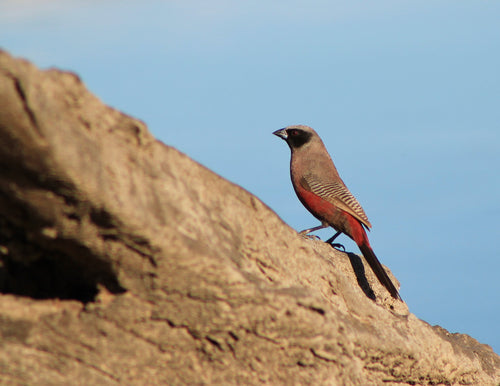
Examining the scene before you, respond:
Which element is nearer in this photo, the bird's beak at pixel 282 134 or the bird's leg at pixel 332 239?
the bird's leg at pixel 332 239

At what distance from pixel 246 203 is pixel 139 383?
6.03 ft

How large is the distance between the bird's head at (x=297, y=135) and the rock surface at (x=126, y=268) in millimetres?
4717

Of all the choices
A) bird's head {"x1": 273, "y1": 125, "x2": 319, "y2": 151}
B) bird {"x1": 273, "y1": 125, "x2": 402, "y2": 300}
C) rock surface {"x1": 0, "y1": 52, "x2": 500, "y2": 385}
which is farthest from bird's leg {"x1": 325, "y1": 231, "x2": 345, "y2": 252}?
rock surface {"x1": 0, "y1": 52, "x2": 500, "y2": 385}

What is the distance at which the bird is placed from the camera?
9.35 m

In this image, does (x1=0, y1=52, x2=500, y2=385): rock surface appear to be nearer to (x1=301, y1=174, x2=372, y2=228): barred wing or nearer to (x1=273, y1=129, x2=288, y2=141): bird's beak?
(x1=301, y1=174, x2=372, y2=228): barred wing

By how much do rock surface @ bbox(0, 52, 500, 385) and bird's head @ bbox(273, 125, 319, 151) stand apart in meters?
4.72

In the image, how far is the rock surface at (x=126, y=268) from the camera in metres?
4.06

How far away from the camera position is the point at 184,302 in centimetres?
485

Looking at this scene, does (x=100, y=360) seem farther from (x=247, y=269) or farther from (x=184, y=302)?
(x=247, y=269)

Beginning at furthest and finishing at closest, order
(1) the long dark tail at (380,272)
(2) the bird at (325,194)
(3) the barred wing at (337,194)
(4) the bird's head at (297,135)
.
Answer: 1. (4) the bird's head at (297,135)
2. (3) the barred wing at (337,194)
3. (2) the bird at (325,194)
4. (1) the long dark tail at (380,272)

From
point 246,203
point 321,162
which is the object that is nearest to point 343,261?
point 321,162

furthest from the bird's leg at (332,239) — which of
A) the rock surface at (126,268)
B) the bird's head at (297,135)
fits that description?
the rock surface at (126,268)

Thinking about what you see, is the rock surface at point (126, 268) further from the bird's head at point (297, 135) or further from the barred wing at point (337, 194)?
the bird's head at point (297, 135)

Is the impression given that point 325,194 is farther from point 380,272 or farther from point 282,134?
point 282,134
